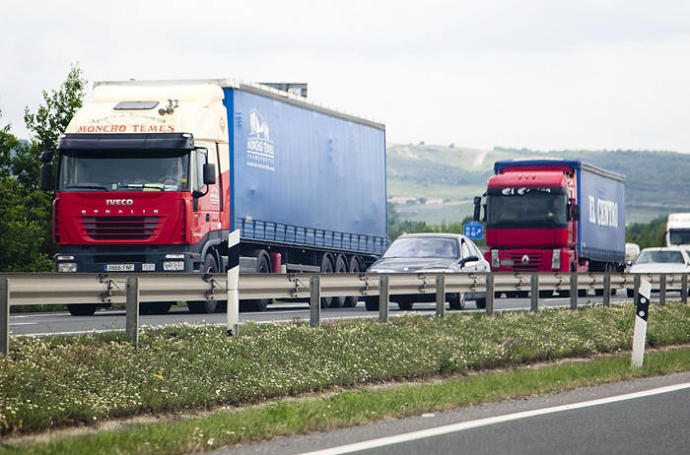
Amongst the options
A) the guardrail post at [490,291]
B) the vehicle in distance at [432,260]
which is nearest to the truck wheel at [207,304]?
the vehicle in distance at [432,260]

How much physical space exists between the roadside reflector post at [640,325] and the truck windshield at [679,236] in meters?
37.6

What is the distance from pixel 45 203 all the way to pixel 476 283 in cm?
2177

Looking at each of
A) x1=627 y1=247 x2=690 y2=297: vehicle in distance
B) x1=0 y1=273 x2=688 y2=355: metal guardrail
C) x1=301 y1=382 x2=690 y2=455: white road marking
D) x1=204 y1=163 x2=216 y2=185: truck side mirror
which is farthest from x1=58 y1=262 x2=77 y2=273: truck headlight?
x1=627 y1=247 x2=690 y2=297: vehicle in distance

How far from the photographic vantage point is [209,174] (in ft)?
68.8

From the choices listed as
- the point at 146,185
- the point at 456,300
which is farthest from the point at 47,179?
the point at 456,300

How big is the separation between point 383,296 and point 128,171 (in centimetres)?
703

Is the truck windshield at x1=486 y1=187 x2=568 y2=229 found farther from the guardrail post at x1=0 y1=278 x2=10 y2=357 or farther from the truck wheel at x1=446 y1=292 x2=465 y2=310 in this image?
the guardrail post at x1=0 y1=278 x2=10 y2=357

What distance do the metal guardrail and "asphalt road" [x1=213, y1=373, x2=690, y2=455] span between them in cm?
315

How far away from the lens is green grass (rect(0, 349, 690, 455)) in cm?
792

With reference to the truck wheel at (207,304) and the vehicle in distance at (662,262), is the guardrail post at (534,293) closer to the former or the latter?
the truck wheel at (207,304)

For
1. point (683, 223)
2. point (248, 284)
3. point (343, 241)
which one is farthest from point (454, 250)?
point (683, 223)

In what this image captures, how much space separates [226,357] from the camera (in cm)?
1130

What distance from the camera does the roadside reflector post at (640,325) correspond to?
14.1 m

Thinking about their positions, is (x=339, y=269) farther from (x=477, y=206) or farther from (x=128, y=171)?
(x=128, y=171)
